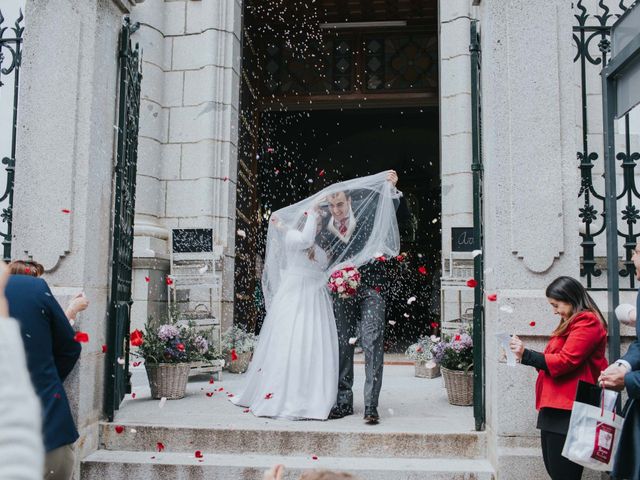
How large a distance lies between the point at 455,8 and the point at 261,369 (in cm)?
640

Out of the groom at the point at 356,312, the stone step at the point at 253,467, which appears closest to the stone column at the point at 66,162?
the stone step at the point at 253,467

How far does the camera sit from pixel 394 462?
531 cm

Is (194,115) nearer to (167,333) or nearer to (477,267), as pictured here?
(167,333)

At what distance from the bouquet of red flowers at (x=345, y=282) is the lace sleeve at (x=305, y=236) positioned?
1.72 feet

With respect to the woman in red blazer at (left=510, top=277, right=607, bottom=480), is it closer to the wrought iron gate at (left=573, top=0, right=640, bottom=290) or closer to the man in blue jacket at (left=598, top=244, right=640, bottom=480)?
the man in blue jacket at (left=598, top=244, right=640, bottom=480)

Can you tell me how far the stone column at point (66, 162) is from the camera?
539cm

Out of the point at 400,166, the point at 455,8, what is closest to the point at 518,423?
the point at 455,8

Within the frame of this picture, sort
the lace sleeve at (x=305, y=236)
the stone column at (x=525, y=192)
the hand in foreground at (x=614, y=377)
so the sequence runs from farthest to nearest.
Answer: the lace sleeve at (x=305, y=236), the stone column at (x=525, y=192), the hand in foreground at (x=614, y=377)

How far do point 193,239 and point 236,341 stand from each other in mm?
1617

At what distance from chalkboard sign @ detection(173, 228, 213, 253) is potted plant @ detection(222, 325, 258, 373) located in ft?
4.16

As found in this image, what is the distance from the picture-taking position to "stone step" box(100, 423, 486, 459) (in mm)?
5422

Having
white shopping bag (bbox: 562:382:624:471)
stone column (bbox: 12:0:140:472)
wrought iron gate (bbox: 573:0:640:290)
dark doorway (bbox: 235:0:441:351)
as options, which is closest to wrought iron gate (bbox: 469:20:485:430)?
wrought iron gate (bbox: 573:0:640:290)

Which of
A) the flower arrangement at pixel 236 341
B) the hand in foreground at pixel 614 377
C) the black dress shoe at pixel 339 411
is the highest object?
the hand in foreground at pixel 614 377

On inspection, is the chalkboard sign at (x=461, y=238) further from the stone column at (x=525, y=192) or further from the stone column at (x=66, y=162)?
the stone column at (x=66, y=162)
